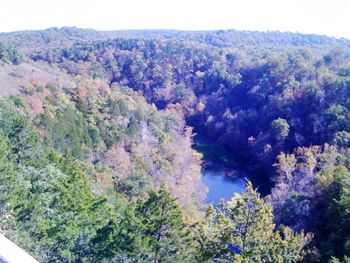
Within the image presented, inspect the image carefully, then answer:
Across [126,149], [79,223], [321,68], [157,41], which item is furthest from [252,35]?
[79,223]

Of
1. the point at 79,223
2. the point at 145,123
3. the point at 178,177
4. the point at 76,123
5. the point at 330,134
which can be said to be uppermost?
the point at 330,134

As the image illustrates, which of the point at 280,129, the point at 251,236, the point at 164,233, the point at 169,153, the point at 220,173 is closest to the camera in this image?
the point at 251,236

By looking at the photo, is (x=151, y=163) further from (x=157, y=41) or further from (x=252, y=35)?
(x=252, y=35)

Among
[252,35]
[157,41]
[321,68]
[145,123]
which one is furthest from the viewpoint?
[252,35]

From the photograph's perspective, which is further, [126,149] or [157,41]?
[157,41]

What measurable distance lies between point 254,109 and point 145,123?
65.6ft

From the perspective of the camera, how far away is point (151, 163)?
4028 centimetres

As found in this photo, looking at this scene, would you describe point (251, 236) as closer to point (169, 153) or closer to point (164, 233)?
point (164, 233)

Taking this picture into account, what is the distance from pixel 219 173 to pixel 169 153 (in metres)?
9.23

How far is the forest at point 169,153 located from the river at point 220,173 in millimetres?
1651

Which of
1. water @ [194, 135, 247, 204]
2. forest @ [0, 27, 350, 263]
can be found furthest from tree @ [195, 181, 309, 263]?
water @ [194, 135, 247, 204]

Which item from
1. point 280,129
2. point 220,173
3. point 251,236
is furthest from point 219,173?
point 251,236

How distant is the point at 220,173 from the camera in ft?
166

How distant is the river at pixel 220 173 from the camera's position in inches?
1732
